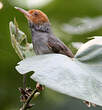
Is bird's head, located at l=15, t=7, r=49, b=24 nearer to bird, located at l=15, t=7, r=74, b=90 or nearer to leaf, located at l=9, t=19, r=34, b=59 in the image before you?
bird, located at l=15, t=7, r=74, b=90

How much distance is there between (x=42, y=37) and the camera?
2119mm

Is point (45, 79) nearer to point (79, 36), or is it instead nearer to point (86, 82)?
point (86, 82)

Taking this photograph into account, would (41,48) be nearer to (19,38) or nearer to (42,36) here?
(42,36)

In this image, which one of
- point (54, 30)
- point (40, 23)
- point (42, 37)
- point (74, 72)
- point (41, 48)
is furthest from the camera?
point (54, 30)

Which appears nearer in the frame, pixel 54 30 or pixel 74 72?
pixel 74 72

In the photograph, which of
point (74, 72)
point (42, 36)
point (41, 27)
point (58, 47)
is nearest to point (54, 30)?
point (41, 27)

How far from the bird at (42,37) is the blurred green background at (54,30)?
0.49 ft

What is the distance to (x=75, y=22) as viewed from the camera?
8.38ft

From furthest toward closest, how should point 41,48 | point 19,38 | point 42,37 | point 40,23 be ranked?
point 40,23, point 42,37, point 41,48, point 19,38

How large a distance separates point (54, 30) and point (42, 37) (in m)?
0.38

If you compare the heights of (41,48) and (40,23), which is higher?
(40,23)

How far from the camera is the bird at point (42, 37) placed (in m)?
1.94

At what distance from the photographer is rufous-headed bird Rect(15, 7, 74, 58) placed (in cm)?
194

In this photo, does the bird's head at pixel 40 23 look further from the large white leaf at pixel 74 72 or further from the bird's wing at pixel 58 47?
the large white leaf at pixel 74 72
